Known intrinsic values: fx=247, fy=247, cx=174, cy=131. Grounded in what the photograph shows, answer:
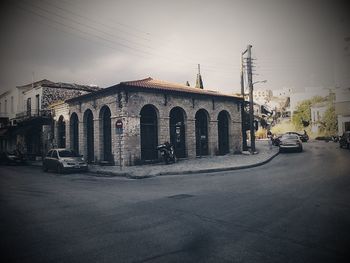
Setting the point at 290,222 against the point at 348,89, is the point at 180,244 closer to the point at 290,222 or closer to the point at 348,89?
the point at 290,222

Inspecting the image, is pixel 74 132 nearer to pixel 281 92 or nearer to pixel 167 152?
pixel 167 152

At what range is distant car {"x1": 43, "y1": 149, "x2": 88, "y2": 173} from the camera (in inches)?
576

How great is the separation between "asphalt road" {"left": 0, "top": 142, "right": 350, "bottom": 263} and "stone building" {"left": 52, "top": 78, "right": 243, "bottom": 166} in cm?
766

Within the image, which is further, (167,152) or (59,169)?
(167,152)

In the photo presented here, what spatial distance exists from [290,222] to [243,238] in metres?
1.25

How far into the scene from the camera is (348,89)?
3156 cm

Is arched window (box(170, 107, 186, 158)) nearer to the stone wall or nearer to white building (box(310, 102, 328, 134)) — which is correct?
the stone wall

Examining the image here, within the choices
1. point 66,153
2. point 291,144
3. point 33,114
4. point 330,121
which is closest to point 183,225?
point 66,153

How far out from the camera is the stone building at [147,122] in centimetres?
1584

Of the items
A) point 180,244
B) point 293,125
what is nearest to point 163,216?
point 180,244

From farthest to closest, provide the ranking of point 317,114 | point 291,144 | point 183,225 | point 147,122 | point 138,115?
point 317,114 → point 291,144 → point 147,122 → point 138,115 → point 183,225

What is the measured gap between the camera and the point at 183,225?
15.4ft

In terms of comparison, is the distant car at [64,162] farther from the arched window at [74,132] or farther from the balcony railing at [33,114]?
the balcony railing at [33,114]

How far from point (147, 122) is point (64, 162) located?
5.78m
